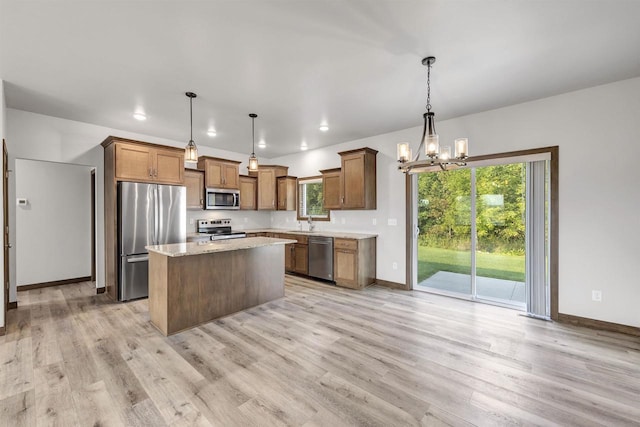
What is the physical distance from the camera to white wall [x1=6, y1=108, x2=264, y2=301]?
3824mm

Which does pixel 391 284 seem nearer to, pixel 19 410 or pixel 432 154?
pixel 432 154

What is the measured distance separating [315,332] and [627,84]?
14.7ft

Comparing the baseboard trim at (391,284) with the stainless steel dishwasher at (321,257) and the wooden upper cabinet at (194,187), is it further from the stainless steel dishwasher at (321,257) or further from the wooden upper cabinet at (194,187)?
the wooden upper cabinet at (194,187)

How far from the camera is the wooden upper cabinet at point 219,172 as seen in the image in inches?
221

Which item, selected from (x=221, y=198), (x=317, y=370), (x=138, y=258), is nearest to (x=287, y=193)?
(x=221, y=198)

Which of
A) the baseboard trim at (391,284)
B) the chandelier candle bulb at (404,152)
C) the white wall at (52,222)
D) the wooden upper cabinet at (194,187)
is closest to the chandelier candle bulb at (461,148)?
the chandelier candle bulb at (404,152)

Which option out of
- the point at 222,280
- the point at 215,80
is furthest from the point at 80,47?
the point at 222,280

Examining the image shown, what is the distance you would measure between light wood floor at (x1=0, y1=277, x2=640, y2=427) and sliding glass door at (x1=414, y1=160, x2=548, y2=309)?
740mm

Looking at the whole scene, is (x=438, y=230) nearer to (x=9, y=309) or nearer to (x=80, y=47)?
(x=80, y=47)

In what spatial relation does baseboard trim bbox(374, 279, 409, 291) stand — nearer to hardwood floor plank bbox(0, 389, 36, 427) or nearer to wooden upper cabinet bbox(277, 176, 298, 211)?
wooden upper cabinet bbox(277, 176, 298, 211)

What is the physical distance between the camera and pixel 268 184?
663 centimetres

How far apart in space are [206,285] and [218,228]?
2828mm

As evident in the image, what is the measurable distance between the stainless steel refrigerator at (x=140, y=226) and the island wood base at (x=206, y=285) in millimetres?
1049

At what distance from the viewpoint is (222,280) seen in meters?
3.55
